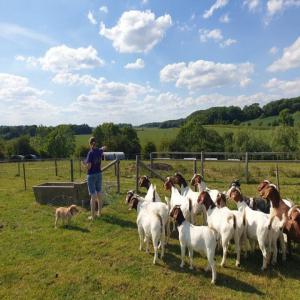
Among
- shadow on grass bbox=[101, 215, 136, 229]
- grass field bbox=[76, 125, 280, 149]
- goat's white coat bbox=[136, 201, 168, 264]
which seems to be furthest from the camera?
grass field bbox=[76, 125, 280, 149]

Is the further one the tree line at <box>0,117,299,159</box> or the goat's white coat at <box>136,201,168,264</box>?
the tree line at <box>0,117,299,159</box>

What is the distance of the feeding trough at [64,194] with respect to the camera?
1340 cm

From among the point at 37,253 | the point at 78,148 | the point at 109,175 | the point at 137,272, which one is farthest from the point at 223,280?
the point at 78,148

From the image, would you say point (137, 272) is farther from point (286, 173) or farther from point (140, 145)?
point (140, 145)

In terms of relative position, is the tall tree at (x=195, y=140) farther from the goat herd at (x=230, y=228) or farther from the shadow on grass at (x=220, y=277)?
the shadow on grass at (x=220, y=277)

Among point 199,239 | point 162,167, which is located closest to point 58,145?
point 162,167

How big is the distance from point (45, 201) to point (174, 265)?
25.8 ft

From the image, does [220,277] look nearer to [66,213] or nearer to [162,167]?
[66,213]

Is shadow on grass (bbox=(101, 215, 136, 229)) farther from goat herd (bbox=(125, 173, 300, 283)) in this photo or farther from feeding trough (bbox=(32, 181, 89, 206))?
goat herd (bbox=(125, 173, 300, 283))

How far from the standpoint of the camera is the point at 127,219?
448 inches

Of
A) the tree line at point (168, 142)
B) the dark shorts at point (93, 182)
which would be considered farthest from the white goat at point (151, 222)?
the tree line at point (168, 142)

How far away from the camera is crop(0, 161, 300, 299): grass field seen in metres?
6.55

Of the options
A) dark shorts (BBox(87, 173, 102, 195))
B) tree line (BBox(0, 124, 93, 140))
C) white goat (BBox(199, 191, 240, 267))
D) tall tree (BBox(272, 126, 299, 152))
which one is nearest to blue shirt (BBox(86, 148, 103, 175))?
dark shorts (BBox(87, 173, 102, 195))

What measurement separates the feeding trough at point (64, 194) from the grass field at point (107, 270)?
2.06 m
